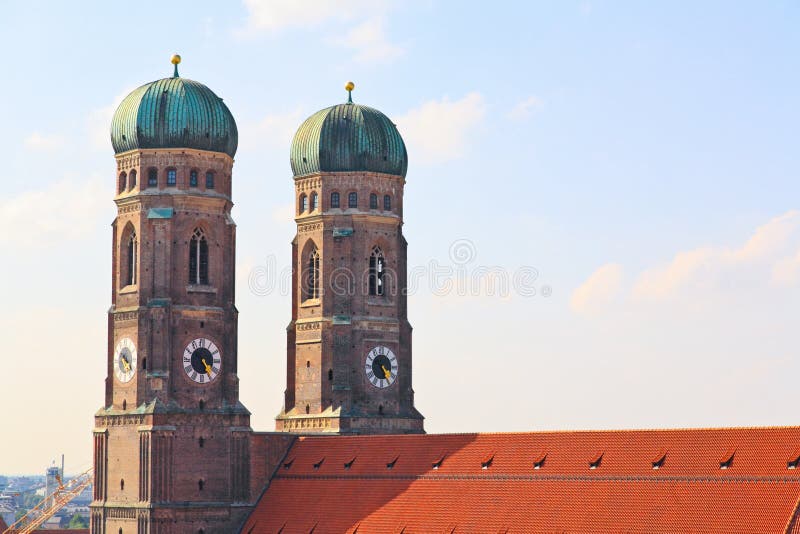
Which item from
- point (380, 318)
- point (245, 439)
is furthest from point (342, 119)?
point (245, 439)

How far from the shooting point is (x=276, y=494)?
11169cm

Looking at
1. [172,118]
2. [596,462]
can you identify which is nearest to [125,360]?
[172,118]

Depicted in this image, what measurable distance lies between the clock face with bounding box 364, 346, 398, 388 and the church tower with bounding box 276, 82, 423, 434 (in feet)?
0.21

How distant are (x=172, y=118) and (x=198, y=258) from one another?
8.49 metres

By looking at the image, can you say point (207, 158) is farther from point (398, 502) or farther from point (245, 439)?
point (398, 502)

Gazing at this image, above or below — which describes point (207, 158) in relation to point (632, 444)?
above

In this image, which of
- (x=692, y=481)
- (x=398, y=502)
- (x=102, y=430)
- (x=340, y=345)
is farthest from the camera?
(x=340, y=345)

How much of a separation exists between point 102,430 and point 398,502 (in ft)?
63.3

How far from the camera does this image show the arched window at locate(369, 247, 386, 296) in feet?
397

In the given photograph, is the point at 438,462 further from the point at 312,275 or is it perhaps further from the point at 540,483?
the point at 312,275

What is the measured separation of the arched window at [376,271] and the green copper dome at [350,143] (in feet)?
18.3

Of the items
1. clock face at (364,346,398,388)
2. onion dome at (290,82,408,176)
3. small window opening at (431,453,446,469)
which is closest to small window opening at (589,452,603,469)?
small window opening at (431,453,446,469)

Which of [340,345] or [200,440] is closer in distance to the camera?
[200,440]

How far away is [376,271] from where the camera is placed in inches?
4771
